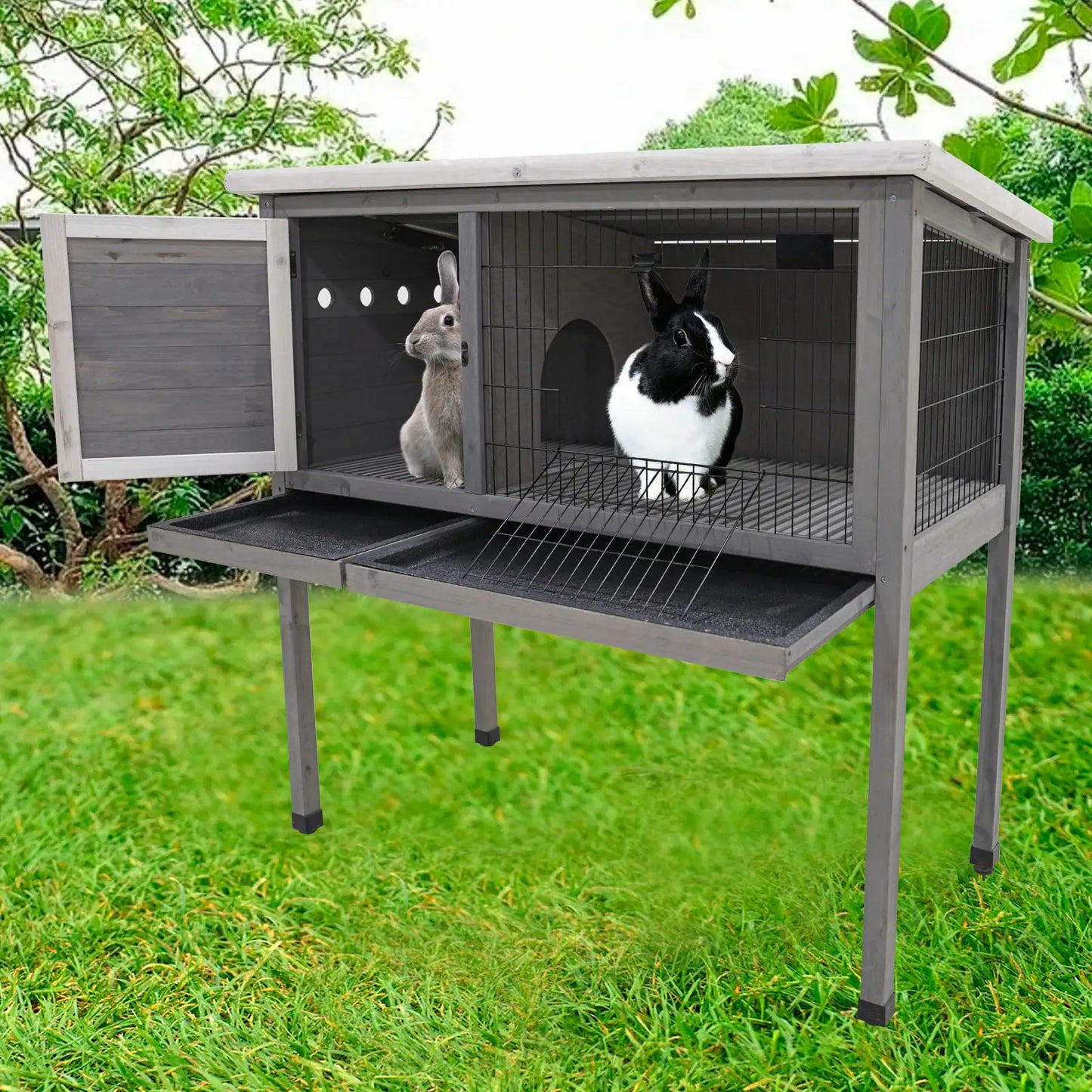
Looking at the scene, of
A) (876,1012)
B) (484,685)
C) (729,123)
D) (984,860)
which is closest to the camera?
(876,1012)

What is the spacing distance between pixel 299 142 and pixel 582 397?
2.61 metres

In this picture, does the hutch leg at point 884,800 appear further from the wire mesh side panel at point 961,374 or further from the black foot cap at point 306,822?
the black foot cap at point 306,822

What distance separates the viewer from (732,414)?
9.83 feet

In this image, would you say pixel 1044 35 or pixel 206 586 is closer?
pixel 1044 35

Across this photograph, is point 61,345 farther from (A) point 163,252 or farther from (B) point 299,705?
(B) point 299,705

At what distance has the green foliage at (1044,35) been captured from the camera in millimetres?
3453

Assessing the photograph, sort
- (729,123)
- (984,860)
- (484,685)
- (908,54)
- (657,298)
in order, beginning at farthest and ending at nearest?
(729,123) < (484,685) < (908,54) < (984,860) < (657,298)

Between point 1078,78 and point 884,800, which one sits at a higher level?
point 1078,78

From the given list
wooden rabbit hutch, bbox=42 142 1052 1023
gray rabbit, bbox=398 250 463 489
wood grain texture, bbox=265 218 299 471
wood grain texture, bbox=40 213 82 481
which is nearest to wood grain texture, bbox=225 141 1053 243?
wooden rabbit hutch, bbox=42 142 1052 1023

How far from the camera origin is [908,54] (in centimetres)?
358

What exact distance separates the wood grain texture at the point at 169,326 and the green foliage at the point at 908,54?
1.89 meters

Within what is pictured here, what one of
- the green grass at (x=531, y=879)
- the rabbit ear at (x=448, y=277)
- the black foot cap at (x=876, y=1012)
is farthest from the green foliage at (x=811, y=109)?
the black foot cap at (x=876, y=1012)

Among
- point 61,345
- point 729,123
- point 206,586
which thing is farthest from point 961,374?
point 729,123

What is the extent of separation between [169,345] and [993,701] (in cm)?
226
